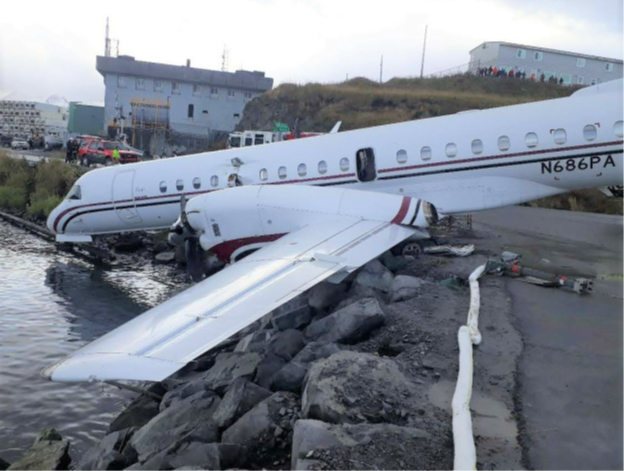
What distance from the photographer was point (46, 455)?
7.76 metres

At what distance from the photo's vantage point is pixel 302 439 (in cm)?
516

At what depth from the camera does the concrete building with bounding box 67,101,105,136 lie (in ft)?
233

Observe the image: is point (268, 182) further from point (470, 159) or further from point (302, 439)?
point (302, 439)

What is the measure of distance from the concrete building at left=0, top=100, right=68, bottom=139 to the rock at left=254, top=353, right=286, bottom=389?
97360mm

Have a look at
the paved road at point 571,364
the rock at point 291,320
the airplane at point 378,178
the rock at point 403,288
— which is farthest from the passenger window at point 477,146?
the rock at point 291,320

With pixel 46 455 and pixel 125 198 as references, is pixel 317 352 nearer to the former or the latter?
pixel 46 455

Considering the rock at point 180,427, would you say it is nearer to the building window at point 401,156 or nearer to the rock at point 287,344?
A: the rock at point 287,344

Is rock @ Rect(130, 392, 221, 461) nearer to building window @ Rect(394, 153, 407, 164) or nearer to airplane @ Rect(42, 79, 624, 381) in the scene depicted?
airplane @ Rect(42, 79, 624, 381)

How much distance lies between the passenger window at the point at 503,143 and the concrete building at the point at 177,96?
176 feet

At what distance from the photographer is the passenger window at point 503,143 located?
1353cm

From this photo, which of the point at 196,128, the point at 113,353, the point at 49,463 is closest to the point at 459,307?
the point at 113,353

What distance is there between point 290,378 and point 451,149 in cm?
853

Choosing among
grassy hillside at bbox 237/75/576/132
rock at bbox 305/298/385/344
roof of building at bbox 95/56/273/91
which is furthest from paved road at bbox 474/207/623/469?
roof of building at bbox 95/56/273/91


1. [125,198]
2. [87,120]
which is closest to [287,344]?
[125,198]
